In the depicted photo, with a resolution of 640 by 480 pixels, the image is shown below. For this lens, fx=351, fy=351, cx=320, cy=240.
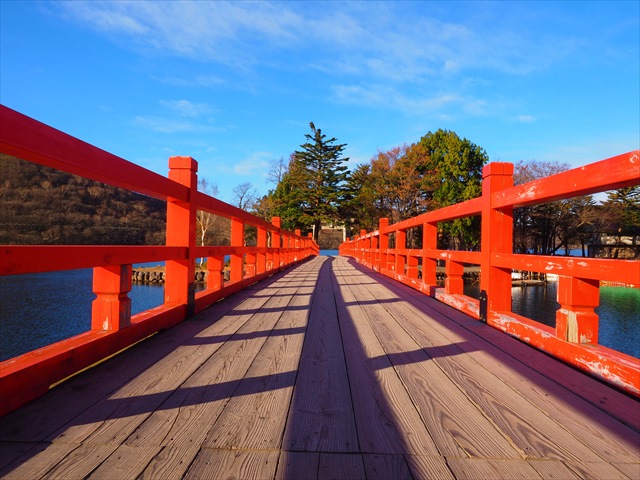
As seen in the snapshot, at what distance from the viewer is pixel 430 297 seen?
4.09 meters

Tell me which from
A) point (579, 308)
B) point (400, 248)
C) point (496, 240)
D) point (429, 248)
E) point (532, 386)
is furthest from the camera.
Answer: point (400, 248)

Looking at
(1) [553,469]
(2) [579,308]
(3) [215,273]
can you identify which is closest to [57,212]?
(3) [215,273]

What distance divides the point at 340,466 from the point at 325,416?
0.93 ft

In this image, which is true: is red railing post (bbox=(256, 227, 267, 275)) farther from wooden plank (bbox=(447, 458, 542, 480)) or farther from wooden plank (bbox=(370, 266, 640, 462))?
wooden plank (bbox=(447, 458, 542, 480))

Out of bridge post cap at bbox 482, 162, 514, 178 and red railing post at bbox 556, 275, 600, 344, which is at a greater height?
bridge post cap at bbox 482, 162, 514, 178

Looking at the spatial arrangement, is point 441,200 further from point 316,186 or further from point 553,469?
point 553,469

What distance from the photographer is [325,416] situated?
126cm

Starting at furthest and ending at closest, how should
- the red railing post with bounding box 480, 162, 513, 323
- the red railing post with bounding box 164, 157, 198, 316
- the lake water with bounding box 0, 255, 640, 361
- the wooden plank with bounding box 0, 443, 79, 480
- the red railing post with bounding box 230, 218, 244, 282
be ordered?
the lake water with bounding box 0, 255, 640, 361, the red railing post with bounding box 230, 218, 244, 282, the red railing post with bounding box 164, 157, 198, 316, the red railing post with bounding box 480, 162, 513, 323, the wooden plank with bounding box 0, 443, 79, 480

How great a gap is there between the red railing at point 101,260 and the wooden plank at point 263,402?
75 cm

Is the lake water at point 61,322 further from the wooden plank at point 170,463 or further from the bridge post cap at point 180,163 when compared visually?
the wooden plank at point 170,463

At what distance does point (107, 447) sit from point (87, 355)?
73 centimetres

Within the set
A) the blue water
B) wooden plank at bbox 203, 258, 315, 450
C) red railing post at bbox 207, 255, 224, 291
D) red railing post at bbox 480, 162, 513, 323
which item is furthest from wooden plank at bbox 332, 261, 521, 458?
the blue water

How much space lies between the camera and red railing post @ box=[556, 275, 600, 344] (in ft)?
5.32

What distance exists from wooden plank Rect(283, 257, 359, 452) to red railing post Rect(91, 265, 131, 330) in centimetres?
100
